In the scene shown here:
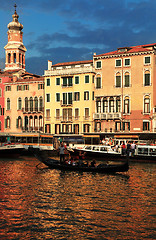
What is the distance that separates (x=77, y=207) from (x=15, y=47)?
235 feet

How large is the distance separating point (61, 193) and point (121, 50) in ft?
134

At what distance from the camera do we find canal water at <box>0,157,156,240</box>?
1414 centimetres

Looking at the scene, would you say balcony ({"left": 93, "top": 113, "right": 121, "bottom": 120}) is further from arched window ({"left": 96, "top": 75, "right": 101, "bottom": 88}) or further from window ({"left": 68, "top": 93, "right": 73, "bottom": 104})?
window ({"left": 68, "top": 93, "right": 73, "bottom": 104})

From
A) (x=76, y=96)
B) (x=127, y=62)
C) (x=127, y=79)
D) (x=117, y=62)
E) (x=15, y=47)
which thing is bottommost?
(x=76, y=96)

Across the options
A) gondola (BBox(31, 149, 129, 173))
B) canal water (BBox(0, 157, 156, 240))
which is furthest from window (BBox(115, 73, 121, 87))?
canal water (BBox(0, 157, 156, 240))

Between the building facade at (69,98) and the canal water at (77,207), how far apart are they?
31572mm

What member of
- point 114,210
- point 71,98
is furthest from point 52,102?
point 114,210

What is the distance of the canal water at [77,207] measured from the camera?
14.1m

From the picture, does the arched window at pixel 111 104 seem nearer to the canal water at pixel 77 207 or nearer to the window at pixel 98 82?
the window at pixel 98 82

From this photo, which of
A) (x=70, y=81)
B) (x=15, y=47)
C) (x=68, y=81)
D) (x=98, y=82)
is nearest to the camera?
(x=98, y=82)

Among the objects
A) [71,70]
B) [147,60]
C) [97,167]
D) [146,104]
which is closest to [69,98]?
[71,70]

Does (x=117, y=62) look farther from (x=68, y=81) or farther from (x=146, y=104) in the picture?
(x=68, y=81)

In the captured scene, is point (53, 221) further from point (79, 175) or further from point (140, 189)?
point (79, 175)

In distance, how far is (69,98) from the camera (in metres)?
61.2
